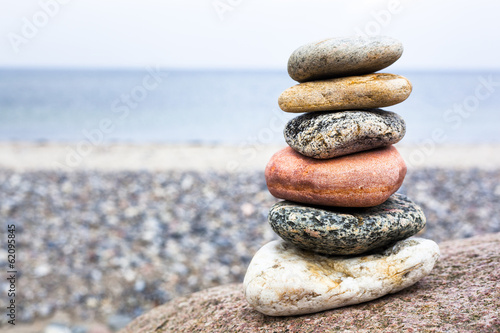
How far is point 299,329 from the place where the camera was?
2.80 m

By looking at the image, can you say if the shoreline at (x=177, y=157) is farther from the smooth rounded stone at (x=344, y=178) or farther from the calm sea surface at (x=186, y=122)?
the smooth rounded stone at (x=344, y=178)

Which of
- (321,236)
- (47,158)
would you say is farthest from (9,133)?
(321,236)

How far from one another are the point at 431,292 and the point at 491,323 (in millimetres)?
617

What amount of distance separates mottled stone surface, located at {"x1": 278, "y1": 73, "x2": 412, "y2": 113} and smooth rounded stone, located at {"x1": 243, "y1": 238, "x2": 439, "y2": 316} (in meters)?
1.14

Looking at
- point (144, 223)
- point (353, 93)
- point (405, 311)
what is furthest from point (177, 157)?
point (405, 311)

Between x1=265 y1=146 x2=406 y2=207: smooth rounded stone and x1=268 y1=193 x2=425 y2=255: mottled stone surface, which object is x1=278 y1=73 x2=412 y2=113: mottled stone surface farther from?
x1=268 y1=193 x2=425 y2=255: mottled stone surface

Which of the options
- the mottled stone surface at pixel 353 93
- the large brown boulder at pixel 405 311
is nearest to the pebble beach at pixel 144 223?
the large brown boulder at pixel 405 311

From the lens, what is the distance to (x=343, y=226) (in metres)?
2.87

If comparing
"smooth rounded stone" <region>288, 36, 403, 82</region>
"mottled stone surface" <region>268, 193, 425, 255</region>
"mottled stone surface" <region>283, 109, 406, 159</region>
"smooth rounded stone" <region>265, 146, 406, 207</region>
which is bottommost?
"mottled stone surface" <region>268, 193, 425, 255</region>

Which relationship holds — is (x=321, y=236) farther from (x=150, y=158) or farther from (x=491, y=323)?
(x=150, y=158)

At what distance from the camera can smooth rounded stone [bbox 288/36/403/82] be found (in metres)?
2.92

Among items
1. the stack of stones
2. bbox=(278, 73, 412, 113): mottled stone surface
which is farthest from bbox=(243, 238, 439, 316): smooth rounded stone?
bbox=(278, 73, 412, 113): mottled stone surface

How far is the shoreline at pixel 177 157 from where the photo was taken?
42.1 ft

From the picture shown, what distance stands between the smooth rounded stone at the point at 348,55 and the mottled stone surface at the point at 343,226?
3.55 feet
